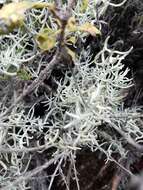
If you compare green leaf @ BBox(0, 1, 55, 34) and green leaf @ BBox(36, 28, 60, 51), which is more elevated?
green leaf @ BBox(0, 1, 55, 34)

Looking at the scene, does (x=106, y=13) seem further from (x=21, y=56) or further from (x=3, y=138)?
(x=3, y=138)

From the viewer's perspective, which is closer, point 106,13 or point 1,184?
point 1,184

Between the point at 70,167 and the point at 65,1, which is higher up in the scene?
the point at 65,1

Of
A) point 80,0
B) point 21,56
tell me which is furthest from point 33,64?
point 80,0

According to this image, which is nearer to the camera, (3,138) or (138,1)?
(3,138)

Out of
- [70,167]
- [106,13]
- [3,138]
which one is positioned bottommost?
[70,167]

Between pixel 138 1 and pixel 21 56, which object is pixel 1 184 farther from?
pixel 138 1

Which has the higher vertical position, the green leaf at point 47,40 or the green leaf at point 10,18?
the green leaf at point 10,18

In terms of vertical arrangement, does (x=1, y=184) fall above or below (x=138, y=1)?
below
